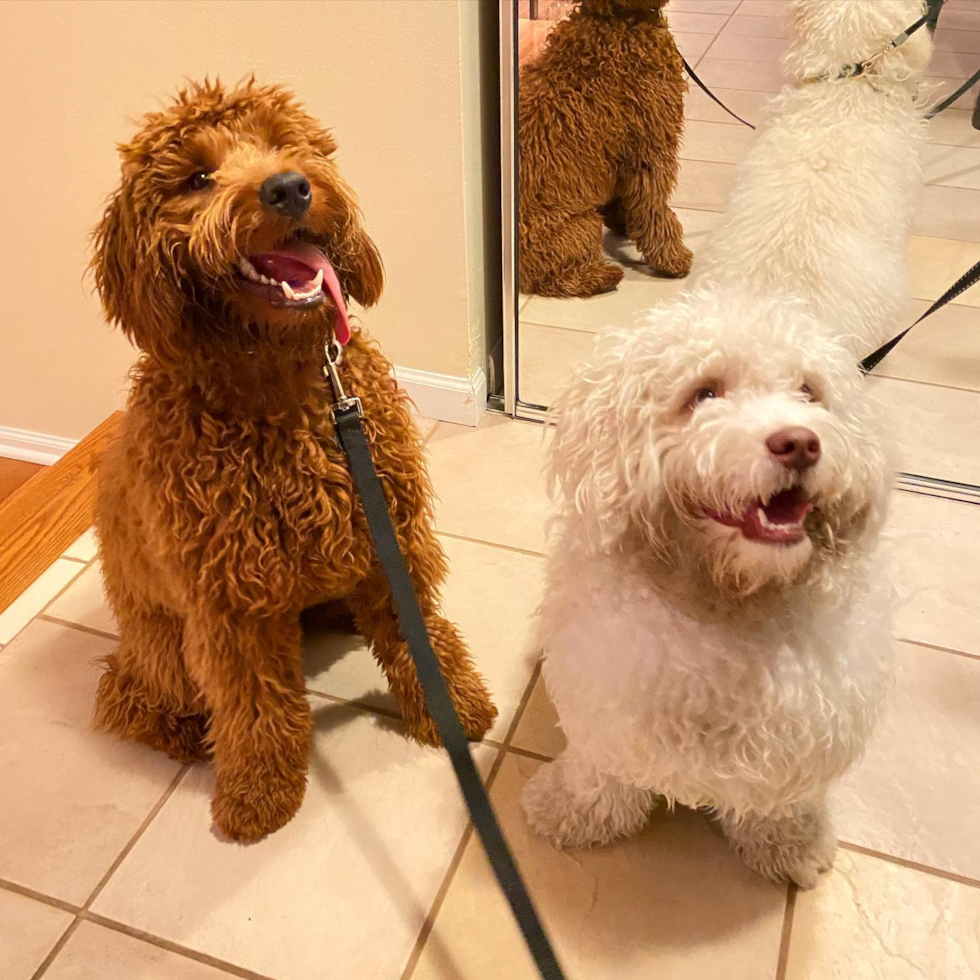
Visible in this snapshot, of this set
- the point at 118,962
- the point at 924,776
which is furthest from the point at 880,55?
the point at 118,962

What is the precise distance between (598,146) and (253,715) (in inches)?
54.8

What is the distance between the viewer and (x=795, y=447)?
29.0 inches

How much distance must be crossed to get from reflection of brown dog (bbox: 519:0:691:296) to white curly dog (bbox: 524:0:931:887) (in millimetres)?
952

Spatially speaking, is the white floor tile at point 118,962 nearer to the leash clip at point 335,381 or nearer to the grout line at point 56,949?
the grout line at point 56,949

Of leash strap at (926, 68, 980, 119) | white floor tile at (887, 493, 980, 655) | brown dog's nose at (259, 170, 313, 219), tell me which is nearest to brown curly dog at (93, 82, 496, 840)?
brown dog's nose at (259, 170, 313, 219)

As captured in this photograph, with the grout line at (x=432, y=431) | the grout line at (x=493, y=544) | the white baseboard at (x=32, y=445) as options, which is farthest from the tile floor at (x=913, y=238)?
the white baseboard at (x=32, y=445)

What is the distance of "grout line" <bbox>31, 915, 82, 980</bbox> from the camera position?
1.16 metres

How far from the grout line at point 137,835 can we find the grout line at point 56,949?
0.07 ft

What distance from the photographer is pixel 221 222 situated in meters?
0.83

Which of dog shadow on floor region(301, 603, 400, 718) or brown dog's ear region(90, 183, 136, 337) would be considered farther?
dog shadow on floor region(301, 603, 400, 718)

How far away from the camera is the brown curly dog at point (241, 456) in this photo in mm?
870

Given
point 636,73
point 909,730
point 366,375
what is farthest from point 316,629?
point 636,73

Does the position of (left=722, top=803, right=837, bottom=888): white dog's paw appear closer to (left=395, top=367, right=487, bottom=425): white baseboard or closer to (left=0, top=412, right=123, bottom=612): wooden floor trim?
(left=395, top=367, right=487, bottom=425): white baseboard

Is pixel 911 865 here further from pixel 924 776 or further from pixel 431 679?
pixel 431 679
